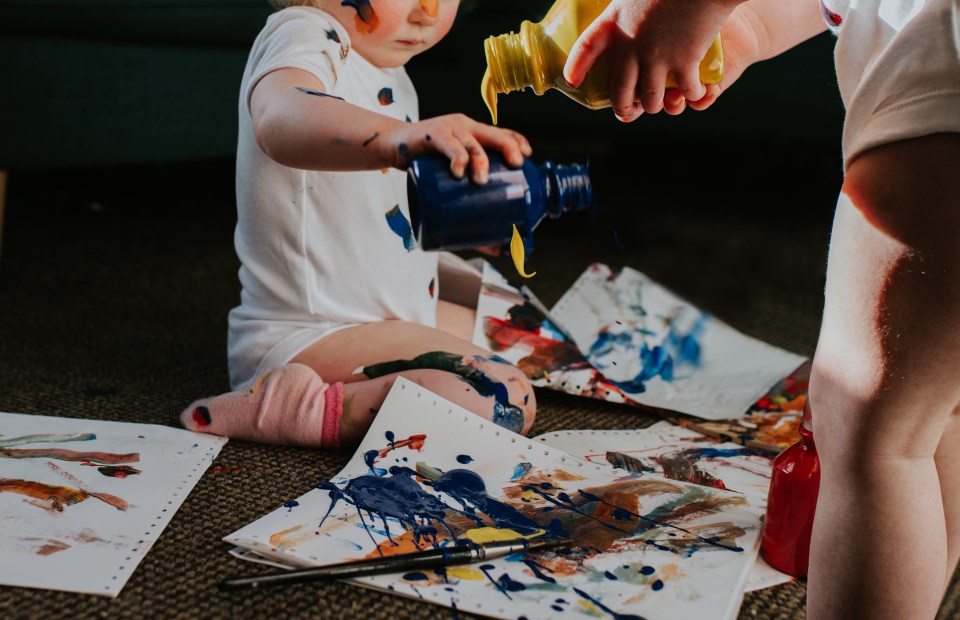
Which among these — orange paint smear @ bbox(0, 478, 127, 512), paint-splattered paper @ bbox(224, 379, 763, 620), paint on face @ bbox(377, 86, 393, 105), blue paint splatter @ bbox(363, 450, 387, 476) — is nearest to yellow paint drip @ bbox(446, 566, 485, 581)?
paint-splattered paper @ bbox(224, 379, 763, 620)

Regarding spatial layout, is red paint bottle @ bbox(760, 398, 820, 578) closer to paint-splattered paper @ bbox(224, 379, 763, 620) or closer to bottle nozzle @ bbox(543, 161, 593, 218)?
paint-splattered paper @ bbox(224, 379, 763, 620)

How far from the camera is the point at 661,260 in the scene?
4.67 ft

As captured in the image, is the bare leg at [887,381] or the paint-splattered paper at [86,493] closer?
the bare leg at [887,381]

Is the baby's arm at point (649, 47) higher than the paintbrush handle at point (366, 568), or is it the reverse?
the baby's arm at point (649, 47)

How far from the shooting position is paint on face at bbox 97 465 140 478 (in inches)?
26.7

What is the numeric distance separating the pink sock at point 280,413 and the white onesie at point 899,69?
445 mm

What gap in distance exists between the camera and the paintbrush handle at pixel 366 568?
1.81 feet

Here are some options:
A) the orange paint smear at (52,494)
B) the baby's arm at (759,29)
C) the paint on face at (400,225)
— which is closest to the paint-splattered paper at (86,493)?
the orange paint smear at (52,494)

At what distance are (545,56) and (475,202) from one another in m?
0.16

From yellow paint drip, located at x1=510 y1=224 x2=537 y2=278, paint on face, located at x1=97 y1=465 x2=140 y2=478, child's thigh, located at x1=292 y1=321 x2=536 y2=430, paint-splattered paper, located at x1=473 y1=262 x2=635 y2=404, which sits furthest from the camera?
paint-splattered paper, located at x1=473 y1=262 x2=635 y2=404

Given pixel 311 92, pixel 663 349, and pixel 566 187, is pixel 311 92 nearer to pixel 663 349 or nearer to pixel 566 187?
pixel 566 187

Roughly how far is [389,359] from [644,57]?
1.18 ft

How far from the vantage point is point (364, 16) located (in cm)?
80

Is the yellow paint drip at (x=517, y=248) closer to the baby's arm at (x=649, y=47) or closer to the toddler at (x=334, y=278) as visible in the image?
the baby's arm at (x=649, y=47)
